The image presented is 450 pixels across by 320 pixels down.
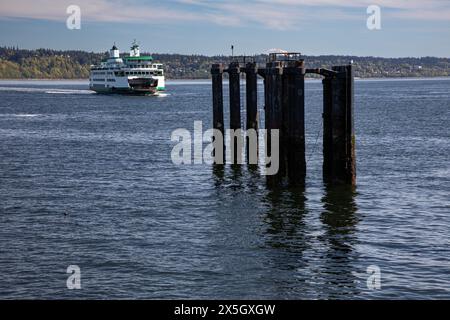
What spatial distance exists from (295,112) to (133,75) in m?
121

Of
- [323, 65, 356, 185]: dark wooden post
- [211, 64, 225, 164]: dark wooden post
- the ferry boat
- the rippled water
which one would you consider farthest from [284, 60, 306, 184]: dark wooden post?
the ferry boat

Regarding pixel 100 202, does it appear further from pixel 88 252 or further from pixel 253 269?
pixel 253 269

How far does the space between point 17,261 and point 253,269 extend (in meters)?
7.54

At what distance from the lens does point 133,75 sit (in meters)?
147

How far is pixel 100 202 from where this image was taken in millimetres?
31312

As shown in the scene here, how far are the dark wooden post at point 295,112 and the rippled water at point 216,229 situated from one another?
224cm

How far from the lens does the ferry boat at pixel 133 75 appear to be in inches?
5753

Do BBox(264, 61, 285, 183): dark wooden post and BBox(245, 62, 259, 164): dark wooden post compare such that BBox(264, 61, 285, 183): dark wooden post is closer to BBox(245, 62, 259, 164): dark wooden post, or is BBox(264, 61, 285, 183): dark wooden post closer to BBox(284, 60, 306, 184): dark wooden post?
BBox(284, 60, 306, 184): dark wooden post

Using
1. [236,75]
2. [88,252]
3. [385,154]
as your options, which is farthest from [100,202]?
[385,154]

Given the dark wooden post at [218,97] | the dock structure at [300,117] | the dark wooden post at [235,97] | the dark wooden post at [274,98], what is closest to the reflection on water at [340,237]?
the dock structure at [300,117]

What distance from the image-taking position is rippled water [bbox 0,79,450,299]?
19984 millimetres

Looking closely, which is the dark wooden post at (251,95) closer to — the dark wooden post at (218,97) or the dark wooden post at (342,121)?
Result: the dark wooden post at (218,97)

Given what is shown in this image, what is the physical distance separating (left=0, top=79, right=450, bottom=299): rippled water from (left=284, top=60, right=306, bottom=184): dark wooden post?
2.24m
